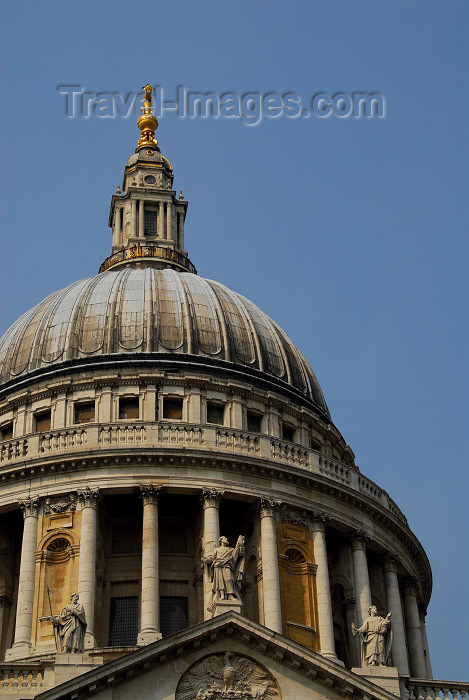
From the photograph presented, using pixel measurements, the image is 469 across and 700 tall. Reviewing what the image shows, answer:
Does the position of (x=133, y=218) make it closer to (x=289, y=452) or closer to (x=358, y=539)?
(x=289, y=452)

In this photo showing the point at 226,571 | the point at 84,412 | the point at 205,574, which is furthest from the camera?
the point at 84,412

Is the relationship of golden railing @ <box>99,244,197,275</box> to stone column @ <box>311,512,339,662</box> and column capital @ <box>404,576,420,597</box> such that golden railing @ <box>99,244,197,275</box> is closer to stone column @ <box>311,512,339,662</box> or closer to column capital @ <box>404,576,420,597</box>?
stone column @ <box>311,512,339,662</box>

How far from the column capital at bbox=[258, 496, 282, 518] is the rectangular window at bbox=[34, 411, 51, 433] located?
10.4 m

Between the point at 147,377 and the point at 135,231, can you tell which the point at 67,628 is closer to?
the point at 147,377

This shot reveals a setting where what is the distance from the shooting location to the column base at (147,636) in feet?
148

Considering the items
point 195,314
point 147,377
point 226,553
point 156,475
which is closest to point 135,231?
point 195,314

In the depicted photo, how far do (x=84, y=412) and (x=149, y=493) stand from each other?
7024mm

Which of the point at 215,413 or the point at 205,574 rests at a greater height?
the point at 215,413

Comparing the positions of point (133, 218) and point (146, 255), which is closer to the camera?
point (146, 255)

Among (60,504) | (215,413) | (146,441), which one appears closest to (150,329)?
(215,413)

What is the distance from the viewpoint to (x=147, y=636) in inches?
1788

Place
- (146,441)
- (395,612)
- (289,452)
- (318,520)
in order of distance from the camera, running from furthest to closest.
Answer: (395,612) → (289,452) → (318,520) → (146,441)

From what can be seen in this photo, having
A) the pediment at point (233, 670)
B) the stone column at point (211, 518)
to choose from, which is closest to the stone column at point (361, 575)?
the stone column at point (211, 518)

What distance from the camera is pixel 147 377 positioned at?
5466 cm
